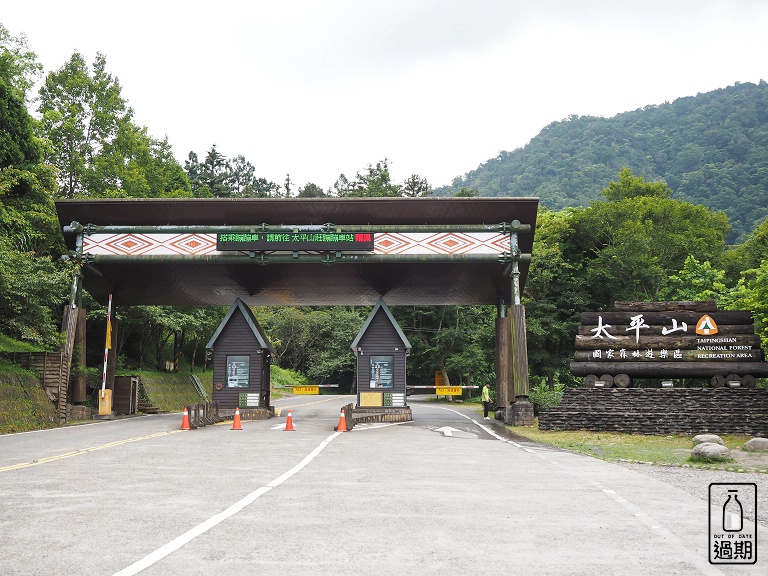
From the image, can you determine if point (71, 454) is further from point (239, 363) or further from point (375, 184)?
point (375, 184)

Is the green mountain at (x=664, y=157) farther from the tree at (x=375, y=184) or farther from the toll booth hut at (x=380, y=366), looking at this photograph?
the toll booth hut at (x=380, y=366)

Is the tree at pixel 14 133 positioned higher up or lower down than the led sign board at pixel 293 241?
higher up

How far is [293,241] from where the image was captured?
27.9 metres

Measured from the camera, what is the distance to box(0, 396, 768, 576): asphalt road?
17.1 feet

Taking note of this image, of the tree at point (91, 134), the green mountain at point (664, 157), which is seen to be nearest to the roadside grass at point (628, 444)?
the tree at point (91, 134)

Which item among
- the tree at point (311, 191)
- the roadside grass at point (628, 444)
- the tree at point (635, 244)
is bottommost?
the roadside grass at point (628, 444)

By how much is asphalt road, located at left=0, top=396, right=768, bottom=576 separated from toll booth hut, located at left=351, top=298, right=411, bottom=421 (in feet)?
54.6

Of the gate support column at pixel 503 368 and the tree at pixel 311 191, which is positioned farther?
the tree at pixel 311 191

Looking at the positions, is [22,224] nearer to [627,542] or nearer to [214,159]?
[627,542]

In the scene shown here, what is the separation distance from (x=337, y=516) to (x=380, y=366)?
77.4 feet

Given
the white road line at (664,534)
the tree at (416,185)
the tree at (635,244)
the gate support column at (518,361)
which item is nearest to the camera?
the white road line at (664,534)

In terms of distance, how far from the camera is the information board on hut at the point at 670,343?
77.4 ft

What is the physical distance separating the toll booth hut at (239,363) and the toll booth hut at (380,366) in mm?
4412

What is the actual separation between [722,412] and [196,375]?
37.1 m
